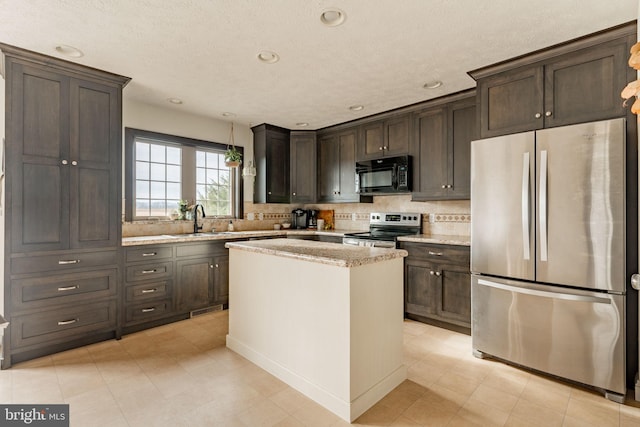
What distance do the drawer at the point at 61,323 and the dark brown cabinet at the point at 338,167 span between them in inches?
118

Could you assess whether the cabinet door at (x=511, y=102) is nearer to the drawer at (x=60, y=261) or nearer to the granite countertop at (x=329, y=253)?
the granite countertop at (x=329, y=253)

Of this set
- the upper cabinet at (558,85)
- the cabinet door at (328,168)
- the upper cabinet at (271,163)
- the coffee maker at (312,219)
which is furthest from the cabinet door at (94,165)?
the upper cabinet at (558,85)

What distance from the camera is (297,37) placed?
2.34m

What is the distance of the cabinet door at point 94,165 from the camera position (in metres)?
2.80

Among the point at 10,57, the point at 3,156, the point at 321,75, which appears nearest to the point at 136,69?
the point at 10,57

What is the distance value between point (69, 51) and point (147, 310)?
2382 millimetres

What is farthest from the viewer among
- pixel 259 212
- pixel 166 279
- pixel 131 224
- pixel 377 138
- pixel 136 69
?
pixel 259 212

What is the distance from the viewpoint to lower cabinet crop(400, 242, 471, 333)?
10.3ft

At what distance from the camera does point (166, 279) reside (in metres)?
3.44

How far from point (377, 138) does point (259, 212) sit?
2.10 metres

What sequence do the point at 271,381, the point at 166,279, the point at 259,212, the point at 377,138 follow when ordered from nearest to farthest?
the point at 271,381 → the point at 166,279 → the point at 377,138 → the point at 259,212

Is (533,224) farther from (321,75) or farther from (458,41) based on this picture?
(321,75)

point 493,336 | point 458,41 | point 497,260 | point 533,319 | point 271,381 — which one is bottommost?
point 271,381

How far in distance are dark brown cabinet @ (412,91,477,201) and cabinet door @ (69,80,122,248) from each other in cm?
316
